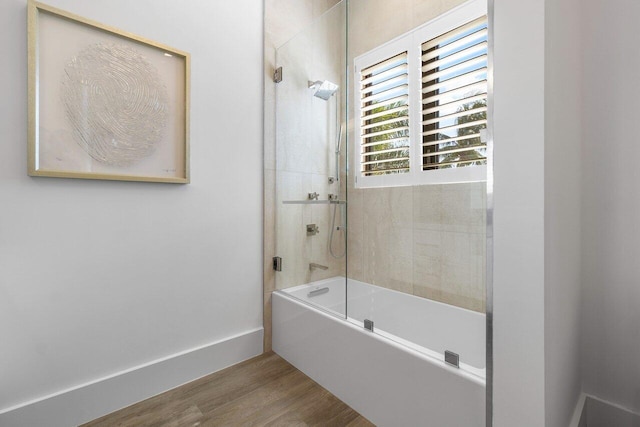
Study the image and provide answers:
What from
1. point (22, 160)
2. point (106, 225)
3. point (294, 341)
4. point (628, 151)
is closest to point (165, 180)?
point (106, 225)

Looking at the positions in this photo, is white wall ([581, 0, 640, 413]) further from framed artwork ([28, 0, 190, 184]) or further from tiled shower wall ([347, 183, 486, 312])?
framed artwork ([28, 0, 190, 184])

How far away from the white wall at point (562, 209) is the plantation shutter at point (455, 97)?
37cm

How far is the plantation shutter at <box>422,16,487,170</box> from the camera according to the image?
1503 millimetres

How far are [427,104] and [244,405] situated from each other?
192 centimetres

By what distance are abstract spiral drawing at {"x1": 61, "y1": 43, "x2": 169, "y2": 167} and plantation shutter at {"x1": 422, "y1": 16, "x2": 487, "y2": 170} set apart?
4.89 feet

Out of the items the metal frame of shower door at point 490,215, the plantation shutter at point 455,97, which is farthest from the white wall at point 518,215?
the plantation shutter at point 455,97

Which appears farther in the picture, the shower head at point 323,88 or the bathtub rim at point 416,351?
the shower head at point 323,88

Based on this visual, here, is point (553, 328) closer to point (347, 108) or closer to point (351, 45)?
point (347, 108)

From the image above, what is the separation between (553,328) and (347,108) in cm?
140

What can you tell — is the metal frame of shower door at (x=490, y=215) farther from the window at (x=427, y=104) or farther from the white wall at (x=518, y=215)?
the window at (x=427, y=104)

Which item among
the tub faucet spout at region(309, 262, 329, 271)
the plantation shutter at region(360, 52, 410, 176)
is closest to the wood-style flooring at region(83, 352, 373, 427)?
the tub faucet spout at region(309, 262, 329, 271)

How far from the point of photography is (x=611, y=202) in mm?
1255

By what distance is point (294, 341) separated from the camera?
1.87m

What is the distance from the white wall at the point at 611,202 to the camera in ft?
3.97
